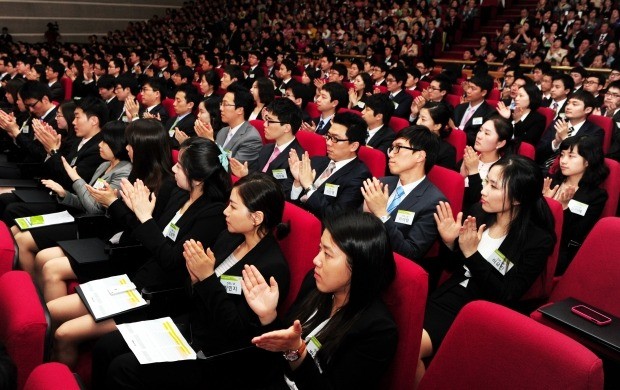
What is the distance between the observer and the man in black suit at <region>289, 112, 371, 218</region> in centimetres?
257

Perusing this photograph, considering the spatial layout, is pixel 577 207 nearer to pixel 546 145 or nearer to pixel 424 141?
pixel 424 141

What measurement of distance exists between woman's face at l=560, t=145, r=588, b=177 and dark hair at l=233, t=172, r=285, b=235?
157 centimetres

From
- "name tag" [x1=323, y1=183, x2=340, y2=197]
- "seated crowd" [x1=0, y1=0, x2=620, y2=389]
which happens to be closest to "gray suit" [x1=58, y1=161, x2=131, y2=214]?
"seated crowd" [x1=0, y1=0, x2=620, y2=389]

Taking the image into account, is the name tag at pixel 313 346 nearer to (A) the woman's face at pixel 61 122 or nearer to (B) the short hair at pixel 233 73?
(A) the woman's face at pixel 61 122

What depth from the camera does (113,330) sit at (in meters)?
1.85

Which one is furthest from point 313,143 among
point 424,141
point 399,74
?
point 399,74

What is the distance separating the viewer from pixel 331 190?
262 cm

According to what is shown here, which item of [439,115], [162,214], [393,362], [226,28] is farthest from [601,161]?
[226,28]

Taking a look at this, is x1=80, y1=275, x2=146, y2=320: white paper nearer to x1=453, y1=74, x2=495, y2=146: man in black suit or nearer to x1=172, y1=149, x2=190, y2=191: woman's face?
x1=172, y1=149, x2=190, y2=191: woman's face

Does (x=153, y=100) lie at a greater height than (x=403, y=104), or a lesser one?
greater

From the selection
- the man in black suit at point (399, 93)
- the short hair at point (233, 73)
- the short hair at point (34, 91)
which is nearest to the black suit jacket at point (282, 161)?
the short hair at point (34, 91)

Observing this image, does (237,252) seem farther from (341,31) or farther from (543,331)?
(341,31)

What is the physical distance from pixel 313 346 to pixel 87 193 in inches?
67.9

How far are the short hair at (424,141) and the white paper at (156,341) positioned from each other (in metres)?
1.30
